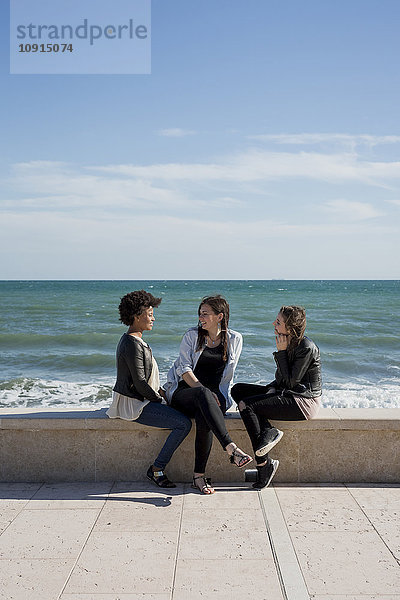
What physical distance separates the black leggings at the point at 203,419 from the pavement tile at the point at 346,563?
923 mm

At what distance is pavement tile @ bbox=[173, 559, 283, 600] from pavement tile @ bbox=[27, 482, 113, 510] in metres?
1.08

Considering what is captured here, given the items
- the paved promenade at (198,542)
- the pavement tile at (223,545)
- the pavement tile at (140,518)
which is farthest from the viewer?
the pavement tile at (140,518)

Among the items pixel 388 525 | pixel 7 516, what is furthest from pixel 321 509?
pixel 7 516

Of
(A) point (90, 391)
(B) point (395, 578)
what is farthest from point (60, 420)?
(A) point (90, 391)

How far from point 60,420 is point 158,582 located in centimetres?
Result: 172

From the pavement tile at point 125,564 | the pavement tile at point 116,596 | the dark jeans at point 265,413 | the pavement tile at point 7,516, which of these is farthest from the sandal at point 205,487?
the pavement tile at point 116,596

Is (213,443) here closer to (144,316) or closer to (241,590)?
(144,316)

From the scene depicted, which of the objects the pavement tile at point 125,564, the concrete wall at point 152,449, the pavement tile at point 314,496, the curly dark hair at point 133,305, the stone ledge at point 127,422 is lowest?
the pavement tile at point 314,496

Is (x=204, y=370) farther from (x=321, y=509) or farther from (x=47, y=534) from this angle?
(x=47, y=534)

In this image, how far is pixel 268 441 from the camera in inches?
171

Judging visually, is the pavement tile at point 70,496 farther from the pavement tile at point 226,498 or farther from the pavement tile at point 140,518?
the pavement tile at point 226,498

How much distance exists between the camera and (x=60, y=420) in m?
4.52

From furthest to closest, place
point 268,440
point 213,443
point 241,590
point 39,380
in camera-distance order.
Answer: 1. point 39,380
2. point 213,443
3. point 268,440
4. point 241,590

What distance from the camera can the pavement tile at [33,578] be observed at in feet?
9.72
